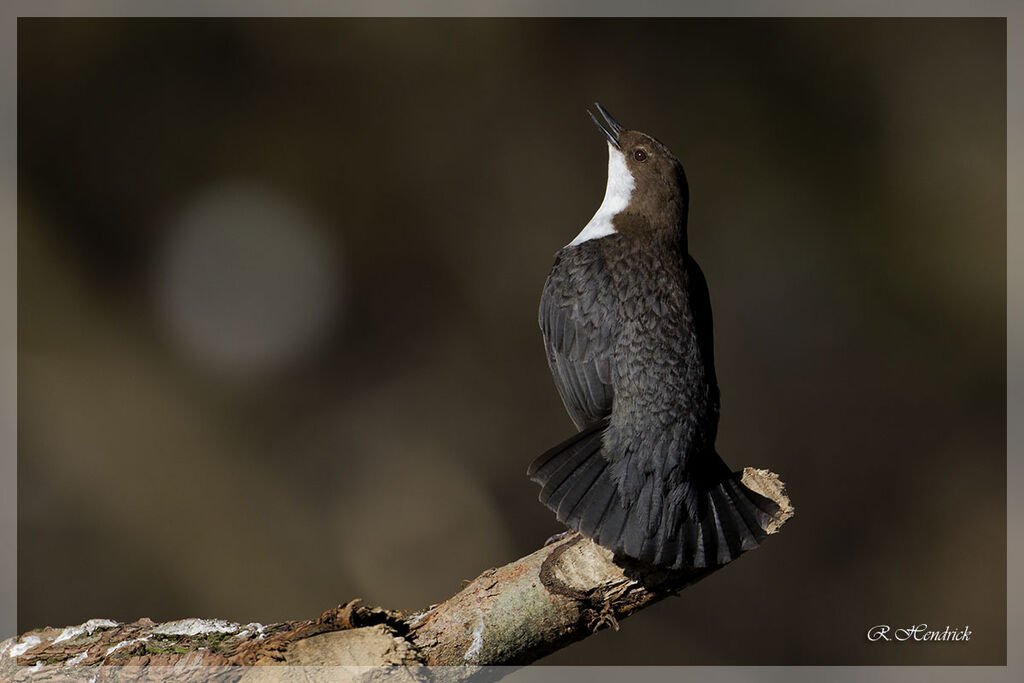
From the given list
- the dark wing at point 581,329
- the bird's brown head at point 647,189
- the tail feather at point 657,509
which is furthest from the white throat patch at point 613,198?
the tail feather at point 657,509

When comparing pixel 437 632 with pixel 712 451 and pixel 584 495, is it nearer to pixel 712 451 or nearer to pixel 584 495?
pixel 584 495

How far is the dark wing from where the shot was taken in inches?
87.7

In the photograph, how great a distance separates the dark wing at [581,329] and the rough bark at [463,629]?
0.43 meters

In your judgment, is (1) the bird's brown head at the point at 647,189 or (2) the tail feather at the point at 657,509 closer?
(2) the tail feather at the point at 657,509

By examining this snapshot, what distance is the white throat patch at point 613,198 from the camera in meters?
2.52

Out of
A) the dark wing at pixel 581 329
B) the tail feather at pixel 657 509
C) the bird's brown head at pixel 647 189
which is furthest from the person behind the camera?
the bird's brown head at pixel 647 189

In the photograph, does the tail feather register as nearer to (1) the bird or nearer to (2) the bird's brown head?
(1) the bird

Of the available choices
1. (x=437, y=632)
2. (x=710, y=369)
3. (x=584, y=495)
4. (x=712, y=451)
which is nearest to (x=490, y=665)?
(x=437, y=632)

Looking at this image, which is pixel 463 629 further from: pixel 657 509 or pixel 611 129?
pixel 611 129

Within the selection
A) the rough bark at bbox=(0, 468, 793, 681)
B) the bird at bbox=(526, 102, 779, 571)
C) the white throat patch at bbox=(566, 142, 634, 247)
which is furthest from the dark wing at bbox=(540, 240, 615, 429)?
the rough bark at bbox=(0, 468, 793, 681)

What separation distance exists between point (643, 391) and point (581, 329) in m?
0.30

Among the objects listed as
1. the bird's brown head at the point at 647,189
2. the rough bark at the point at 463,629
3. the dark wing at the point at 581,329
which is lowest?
the rough bark at the point at 463,629

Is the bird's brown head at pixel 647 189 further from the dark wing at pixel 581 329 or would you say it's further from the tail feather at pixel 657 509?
the tail feather at pixel 657 509

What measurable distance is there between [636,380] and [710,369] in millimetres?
209
